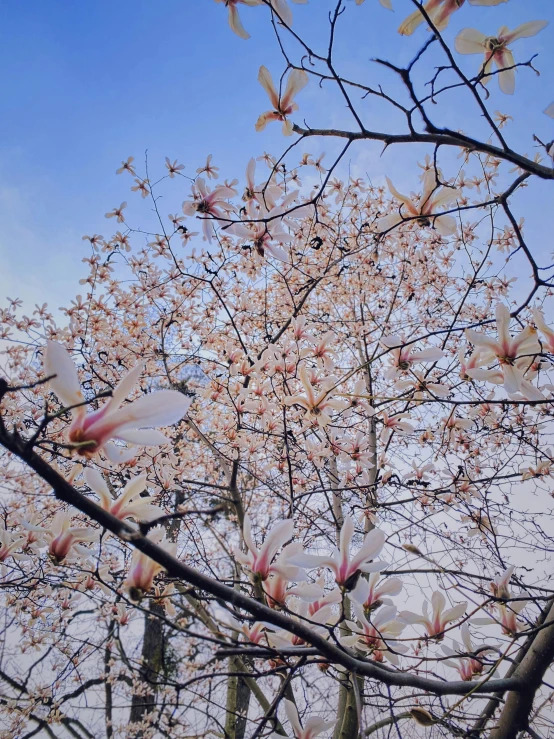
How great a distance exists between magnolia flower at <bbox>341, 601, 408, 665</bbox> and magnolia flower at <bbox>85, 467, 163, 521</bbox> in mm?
531

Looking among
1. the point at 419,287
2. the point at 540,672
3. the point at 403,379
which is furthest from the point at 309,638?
the point at 419,287

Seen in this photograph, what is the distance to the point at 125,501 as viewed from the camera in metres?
0.72

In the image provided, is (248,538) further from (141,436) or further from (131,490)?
(141,436)

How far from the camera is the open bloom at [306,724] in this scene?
40.6 inches

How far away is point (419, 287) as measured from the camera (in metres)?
5.11

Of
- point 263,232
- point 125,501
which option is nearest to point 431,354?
point 263,232

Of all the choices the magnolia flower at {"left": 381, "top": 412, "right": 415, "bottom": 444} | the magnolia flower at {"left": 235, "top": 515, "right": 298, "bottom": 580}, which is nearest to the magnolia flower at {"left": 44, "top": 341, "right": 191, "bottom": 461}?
the magnolia flower at {"left": 235, "top": 515, "right": 298, "bottom": 580}

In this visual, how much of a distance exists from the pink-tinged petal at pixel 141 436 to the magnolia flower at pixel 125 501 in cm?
19

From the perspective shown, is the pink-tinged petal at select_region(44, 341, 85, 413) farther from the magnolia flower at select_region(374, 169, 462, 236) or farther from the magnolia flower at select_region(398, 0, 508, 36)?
the magnolia flower at select_region(398, 0, 508, 36)

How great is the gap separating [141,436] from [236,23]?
3.84 ft

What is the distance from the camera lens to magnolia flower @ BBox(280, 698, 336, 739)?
1.03 meters

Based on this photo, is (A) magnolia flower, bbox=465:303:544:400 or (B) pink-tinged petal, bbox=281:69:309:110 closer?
(A) magnolia flower, bbox=465:303:544:400

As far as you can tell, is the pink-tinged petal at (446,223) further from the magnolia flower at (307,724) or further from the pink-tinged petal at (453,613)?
the magnolia flower at (307,724)

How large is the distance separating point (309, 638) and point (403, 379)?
3.78ft
